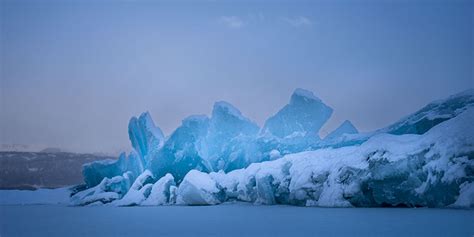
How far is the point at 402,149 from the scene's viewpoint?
1366 centimetres

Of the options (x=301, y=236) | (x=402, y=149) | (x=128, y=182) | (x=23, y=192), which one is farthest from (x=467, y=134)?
(x=23, y=192)

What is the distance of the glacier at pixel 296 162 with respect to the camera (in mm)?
13242

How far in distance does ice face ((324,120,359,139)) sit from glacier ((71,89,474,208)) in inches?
1.5

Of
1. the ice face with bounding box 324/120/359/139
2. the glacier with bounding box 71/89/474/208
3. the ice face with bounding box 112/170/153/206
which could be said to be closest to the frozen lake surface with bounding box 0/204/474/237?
the glacier with bounding box 71/89/474/208

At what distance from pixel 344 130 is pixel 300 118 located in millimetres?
1790

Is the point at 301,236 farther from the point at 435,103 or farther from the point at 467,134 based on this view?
the point at 435,103

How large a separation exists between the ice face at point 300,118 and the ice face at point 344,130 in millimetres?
564

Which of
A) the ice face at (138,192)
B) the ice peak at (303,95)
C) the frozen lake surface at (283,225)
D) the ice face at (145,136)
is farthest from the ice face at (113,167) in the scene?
the frozen lake surface at (283,225)

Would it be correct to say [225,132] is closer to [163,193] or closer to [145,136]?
[145,136]

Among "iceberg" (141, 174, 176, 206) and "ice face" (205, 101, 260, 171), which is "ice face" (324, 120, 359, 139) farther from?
"iceberg" (141, 174, 176, 206)

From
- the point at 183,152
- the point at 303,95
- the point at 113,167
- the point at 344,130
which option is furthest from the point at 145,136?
the point at 344,130

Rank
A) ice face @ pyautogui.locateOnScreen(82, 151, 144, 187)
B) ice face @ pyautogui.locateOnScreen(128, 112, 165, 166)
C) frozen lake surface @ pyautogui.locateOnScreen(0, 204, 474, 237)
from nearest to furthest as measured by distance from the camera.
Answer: frozen lake surface @ pyautogui.locateOnScreen(0, 204, 474, 237)
ice face @ pyautogui.locateOnScreen(128, 112, 165, 166)
ice face @ pyautogui.locateOnScreen(82, 151, 144, 187)

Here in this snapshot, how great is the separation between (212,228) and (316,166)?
5.94 metres

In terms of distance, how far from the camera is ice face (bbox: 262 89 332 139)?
65.5ft
